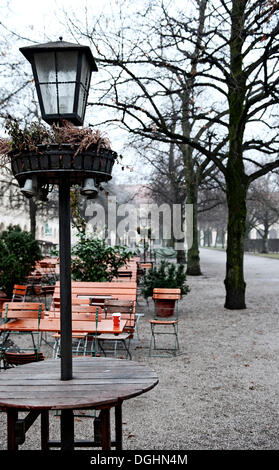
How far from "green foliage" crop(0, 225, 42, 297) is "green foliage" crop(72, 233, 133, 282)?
2627 mm

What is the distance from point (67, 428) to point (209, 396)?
301 cm

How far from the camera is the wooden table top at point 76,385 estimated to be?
3234 mm

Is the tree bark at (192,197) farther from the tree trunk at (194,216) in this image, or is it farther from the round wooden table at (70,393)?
the round wooden table at (70,393)

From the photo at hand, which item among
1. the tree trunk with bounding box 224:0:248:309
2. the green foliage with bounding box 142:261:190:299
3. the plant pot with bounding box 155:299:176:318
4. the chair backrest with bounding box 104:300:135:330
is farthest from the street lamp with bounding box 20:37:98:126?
the tree trunk with bounding box 224:0:248:309

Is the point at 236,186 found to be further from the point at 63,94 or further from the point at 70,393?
the point at 70,393

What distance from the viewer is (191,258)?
25.2 meters

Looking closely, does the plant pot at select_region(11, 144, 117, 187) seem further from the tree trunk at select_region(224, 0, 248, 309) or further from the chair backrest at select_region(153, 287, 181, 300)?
the tree trunk at select_region(224, 0, 248, 309)

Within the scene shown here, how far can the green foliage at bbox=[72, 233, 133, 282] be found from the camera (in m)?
12.2

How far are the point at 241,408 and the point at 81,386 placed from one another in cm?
284

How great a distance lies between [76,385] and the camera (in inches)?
142

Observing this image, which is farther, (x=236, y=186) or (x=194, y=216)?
(x=194, y=216)

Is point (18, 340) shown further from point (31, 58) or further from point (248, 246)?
point (248, 246)

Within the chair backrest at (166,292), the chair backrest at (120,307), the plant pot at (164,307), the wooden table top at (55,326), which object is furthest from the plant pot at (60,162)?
the plant pot at (164,307)

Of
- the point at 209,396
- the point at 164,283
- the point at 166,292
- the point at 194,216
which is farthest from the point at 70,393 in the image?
the point at 194,216
